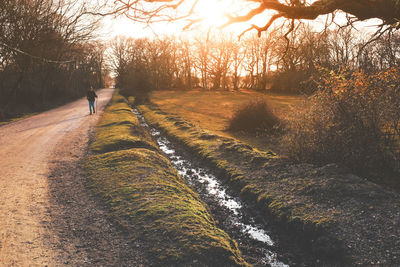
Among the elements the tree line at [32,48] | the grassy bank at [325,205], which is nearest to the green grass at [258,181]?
the grassy bank at [325,205]

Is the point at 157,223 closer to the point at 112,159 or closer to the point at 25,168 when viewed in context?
the point at 112,159

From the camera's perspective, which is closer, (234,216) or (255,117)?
(234,216)

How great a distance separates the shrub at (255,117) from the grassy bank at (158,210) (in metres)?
9.46

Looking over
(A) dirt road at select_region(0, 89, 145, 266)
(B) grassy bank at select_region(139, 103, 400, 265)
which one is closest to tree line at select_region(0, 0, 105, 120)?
(A) dirt road at select_region(0, 89, 145, 266)

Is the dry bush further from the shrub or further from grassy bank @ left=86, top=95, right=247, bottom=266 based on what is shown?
the shrub

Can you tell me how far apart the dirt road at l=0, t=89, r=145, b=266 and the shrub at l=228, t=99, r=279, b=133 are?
10.5m

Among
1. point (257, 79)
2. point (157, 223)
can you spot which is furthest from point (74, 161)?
point (257, 79)

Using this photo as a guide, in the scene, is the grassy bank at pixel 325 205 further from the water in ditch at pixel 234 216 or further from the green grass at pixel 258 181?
the water in ditch at pixel 234 216

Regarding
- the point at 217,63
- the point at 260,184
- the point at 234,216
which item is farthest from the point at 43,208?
the point at 217,63

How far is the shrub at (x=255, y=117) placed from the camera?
59.5ft

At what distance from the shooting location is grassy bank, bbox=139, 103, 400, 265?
499 cm

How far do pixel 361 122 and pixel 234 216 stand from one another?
14.7 ft

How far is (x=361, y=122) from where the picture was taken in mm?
7871

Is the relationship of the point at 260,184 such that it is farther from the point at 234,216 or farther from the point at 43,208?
the point at 43,208
